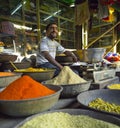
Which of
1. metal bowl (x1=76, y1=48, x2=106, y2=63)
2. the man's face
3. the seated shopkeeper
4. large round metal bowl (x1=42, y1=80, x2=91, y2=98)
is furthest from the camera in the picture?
the man's face

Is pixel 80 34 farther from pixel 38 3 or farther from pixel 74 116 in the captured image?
pixel 74 116

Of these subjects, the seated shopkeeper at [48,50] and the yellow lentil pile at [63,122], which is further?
the seated shopkeeper at [48,50]

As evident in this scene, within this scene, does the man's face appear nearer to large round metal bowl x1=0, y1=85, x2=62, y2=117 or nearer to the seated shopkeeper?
the seated shopkeeper

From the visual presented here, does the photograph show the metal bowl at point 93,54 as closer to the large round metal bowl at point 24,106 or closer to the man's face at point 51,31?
the large round metal bowl at point 24,106

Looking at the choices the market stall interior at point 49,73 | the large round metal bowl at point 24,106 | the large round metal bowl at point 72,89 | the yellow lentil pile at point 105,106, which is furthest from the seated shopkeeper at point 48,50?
the large round metal bowl at point 24,106

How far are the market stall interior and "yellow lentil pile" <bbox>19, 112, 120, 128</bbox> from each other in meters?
0.02

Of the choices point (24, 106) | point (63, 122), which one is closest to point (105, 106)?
point (63, 122)

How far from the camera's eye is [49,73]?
141 cm

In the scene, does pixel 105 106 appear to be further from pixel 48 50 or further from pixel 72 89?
pixel 48 50

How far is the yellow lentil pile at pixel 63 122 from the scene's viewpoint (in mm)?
682

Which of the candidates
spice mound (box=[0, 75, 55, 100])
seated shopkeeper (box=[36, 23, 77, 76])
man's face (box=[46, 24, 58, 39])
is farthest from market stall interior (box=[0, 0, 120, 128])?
man's face (box=[46, 24, 58, 39])

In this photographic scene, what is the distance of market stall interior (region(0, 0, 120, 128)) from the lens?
2.64ft

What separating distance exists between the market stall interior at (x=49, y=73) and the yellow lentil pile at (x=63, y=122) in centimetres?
2

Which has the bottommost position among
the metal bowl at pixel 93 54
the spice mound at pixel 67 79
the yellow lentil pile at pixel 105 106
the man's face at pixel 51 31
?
the yellow lentil pile at pixel 105 106
